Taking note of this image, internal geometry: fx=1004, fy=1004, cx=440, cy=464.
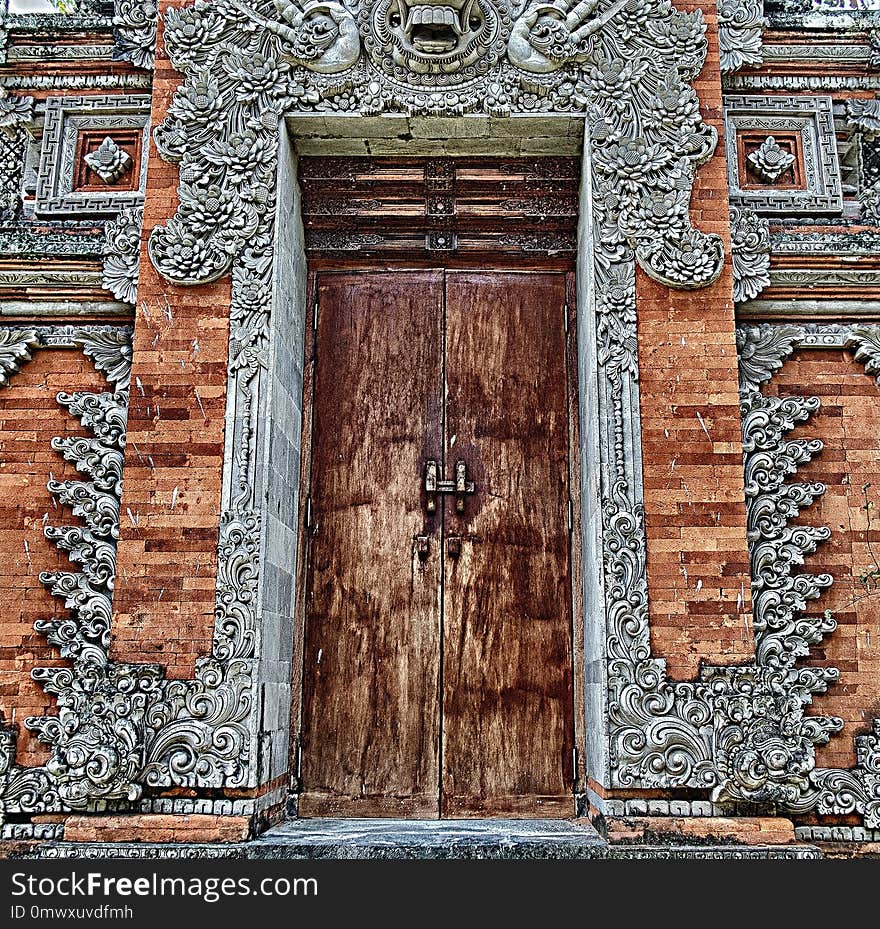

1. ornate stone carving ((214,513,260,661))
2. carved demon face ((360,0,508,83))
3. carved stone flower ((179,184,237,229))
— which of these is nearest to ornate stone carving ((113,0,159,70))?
carved stone flower ((179,184,237,229))

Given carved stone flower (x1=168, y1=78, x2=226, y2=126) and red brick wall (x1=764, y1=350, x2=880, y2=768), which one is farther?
carved stone flower (x1=168, y1=78, x2=226, y2=126)

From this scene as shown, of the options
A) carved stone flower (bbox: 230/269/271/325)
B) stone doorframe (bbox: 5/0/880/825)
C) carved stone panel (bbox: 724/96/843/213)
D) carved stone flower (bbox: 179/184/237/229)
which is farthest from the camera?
carved stone panel (bbox: 724/96/843/213)

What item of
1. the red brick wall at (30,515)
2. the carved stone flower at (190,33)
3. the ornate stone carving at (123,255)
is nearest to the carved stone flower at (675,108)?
the carved stone flower at (190,33)

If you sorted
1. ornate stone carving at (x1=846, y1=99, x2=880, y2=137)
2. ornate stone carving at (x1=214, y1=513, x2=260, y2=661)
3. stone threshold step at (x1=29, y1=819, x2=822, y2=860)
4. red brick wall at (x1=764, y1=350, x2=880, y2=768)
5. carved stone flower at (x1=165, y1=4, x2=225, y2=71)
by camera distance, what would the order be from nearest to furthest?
1. stone threshold step at (x1=29, y1=819, x2=822, y2=860)
2. ornate stone carving at (x1=214, y1=513, x2=260, y2=661)
3. red brick wall at (x1=764, y1=350, x2=880, y2=768)
4. carved stone flower at (x1=165, y1=4, x2=225, y2=71)
5. ornate stone carving at (x1=846, y1=99, x2=880, y2=137)

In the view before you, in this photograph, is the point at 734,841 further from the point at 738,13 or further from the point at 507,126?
the point at 738,13

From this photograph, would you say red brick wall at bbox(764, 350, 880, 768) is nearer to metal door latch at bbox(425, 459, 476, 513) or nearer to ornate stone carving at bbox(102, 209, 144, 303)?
metal door latch at bbox(425, 459, 476, 513)

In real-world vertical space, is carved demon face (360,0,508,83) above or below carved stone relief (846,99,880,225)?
above

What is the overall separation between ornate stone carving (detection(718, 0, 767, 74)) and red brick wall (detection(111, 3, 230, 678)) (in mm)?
3535

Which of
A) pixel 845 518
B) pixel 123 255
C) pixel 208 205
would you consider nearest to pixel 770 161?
pixel 845 518

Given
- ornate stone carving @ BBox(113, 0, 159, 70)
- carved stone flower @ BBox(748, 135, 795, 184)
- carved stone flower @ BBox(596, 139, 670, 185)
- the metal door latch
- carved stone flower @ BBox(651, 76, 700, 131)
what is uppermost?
ornate stone carving @ BBox(113, 0, 159, 70)

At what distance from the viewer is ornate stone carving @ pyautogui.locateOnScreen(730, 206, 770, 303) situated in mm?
6102

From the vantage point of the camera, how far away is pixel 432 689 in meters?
5.97

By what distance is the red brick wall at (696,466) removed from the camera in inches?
213

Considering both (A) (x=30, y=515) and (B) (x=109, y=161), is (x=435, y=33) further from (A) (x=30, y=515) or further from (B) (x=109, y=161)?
(A) (x=30, y=515)
